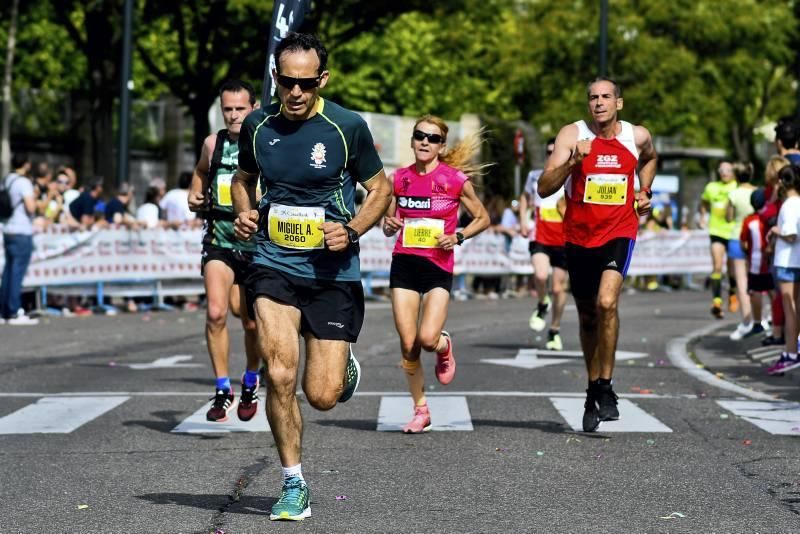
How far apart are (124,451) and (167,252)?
14.5m

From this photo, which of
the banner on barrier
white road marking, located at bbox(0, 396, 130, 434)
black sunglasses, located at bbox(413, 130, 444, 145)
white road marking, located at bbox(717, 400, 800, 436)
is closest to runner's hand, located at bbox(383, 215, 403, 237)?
black sunglasses, located at bbox(413, 130, 444, 145)

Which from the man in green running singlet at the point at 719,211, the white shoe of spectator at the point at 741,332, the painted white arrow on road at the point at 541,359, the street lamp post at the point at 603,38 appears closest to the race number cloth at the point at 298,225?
the painted white arrow on road at the point at 541,359

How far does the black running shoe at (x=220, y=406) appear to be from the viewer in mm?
10164

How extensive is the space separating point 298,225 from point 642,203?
131 inches

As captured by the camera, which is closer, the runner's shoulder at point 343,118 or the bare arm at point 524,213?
the runner's shoulder at point 343,118

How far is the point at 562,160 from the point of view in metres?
9.75

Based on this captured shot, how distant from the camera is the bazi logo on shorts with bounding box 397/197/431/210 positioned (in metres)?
10.5

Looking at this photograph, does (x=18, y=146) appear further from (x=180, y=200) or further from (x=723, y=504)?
(x=723, y=504)

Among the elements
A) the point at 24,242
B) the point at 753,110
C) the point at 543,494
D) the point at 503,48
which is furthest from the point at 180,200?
the point at 753,110

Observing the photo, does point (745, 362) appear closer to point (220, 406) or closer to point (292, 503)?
point (220, 406)

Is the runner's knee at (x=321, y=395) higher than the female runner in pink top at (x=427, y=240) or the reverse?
the reverse

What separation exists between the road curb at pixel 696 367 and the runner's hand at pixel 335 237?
572cm

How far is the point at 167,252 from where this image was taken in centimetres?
2348

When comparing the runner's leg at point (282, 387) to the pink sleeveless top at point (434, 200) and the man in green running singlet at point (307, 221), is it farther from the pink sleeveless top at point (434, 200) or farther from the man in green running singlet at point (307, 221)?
the pink sleeveless top at point (434, 200)
